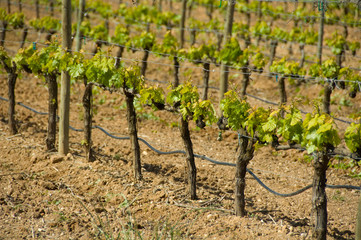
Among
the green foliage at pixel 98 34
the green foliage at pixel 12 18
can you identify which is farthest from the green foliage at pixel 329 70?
the green foliage at pixel 12 18

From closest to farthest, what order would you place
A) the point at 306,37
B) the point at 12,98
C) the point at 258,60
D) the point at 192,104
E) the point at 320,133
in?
1. the point at 320,133
2. the point at 192,104
3. the point at 12,98
4. the point at 258,60
5. the point at 306,37

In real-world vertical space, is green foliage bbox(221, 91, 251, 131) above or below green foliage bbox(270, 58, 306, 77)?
below

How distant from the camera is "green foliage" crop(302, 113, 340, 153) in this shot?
13.0 ft

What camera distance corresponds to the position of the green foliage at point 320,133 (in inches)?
155

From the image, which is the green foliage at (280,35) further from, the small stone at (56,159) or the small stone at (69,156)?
the small stone at (56,159)

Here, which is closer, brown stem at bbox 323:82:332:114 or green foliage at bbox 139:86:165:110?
green foliage at bbox 139:86:165:110

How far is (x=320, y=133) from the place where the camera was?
13.0 ft

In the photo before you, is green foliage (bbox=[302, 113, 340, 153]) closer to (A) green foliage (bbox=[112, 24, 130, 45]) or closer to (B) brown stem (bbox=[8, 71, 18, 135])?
(B) brown stem (bbox=[8, 71, 18, 135])

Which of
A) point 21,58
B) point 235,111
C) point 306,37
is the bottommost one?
point 235,111

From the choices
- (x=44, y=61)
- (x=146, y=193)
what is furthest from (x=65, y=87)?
(x=146, y=193)

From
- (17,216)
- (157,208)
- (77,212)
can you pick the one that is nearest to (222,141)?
(157,208)

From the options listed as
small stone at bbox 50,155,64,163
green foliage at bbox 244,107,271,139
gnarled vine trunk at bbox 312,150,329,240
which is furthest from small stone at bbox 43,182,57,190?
gnarled vine trunk at bbox 312,150,329,240

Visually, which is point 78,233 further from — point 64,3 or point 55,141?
point 64,3

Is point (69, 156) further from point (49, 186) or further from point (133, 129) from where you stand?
point (133, 129)
